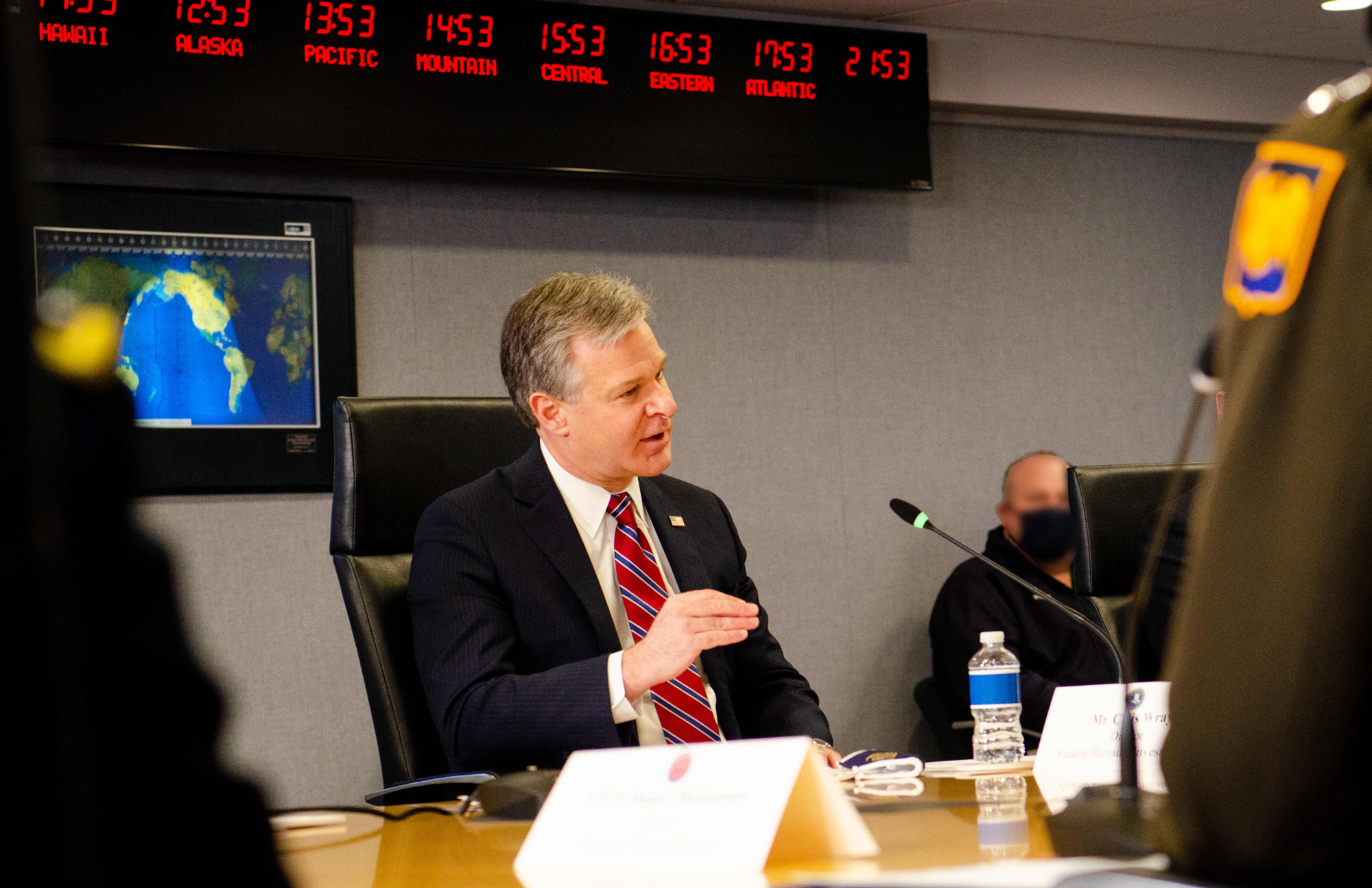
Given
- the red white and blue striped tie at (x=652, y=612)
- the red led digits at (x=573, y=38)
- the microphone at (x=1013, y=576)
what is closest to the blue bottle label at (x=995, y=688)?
the microphone at (x=1013, y=576)

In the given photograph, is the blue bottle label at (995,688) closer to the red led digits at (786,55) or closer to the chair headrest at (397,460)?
the chair headrest at (397,460)

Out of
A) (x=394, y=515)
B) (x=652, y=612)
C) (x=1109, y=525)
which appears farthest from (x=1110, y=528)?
(x=394, y=515)

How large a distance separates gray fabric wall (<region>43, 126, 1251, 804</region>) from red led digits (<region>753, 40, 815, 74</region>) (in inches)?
15.6

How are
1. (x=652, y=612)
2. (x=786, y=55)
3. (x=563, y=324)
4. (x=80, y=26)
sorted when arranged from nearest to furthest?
(x=652, y=612)
(x=563, y=324)
(x=80, y=26)
(x=786, y=55)

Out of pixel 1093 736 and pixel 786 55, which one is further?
pixel 786 55

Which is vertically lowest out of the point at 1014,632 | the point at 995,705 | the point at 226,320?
the point at 1014,632

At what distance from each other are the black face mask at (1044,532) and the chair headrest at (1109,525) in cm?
123

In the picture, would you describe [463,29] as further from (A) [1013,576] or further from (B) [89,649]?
(B) [89,649]

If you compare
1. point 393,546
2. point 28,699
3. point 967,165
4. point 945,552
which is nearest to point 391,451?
point 393,546

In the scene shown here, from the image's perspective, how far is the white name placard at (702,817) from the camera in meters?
0.93

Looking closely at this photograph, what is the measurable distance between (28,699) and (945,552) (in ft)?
12.3

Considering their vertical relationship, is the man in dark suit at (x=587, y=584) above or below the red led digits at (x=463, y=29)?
below

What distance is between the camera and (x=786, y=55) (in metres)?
3.50

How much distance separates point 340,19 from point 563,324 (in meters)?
1.35
